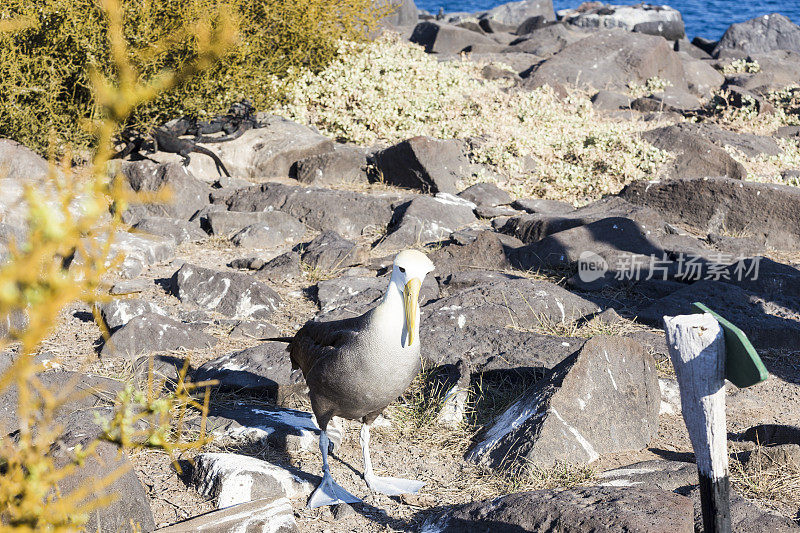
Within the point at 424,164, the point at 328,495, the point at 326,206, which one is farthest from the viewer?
the point at 424,164

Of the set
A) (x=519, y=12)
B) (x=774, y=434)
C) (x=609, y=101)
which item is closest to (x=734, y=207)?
(x=774, y=434)

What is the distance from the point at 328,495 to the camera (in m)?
3.86

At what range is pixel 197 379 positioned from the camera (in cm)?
507

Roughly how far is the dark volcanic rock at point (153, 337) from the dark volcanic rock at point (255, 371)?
0.35 metres

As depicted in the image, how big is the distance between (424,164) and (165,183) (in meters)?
3.09

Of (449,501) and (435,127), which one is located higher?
(449,501)

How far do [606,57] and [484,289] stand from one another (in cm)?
1160

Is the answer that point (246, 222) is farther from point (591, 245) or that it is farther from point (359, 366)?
point (359, 366)

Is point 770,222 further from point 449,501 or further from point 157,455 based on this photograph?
point 157,455

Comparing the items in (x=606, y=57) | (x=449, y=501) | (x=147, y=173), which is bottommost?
(x=606, y=57)

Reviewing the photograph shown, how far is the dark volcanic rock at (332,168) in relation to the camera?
998 cm

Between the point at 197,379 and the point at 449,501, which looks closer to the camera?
the point at 449,501

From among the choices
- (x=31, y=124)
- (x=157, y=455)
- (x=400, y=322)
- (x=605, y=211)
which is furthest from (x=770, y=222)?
(x=31, y=124)

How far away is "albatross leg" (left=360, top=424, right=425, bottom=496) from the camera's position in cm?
398
